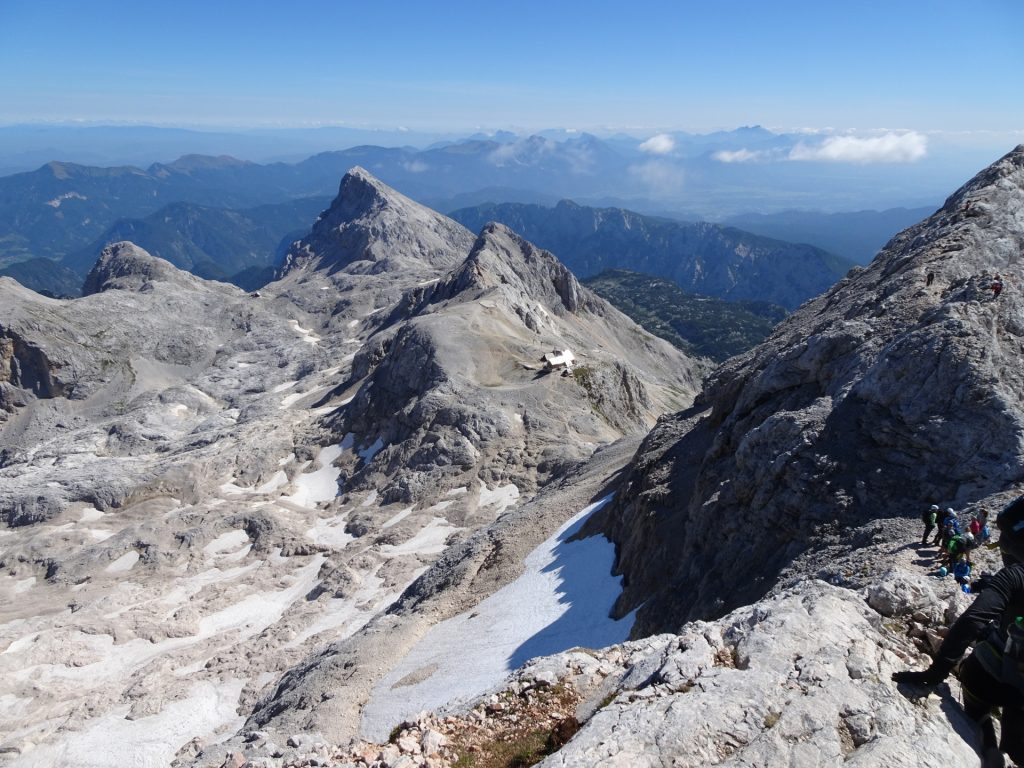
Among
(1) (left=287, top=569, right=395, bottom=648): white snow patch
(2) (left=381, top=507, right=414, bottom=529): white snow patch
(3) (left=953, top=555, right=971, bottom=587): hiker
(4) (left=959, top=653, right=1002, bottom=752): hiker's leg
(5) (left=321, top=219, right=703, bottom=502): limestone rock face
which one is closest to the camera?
(4) (left=959, top=653, right=1002, bottom=752): hiker's leg

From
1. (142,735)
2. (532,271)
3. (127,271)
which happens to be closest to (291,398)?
(532,271)

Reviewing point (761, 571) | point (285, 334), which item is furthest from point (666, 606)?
point (285, 334)

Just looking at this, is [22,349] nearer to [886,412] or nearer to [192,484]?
[192,484]

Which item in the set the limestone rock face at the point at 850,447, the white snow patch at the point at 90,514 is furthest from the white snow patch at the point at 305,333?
the limestone rock face at the point at 850,447

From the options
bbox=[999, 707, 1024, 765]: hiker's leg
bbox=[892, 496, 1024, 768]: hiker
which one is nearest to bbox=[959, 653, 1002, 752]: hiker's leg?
bbox=[892, 496, 1024, 768]: hiker

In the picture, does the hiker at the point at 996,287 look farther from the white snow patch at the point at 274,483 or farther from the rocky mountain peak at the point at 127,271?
the rocky mountain peak at the point at 127,271

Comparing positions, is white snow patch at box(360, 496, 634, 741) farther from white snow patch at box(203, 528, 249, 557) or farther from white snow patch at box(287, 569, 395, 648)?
white snow patch at box(203, 528, 249, 557)

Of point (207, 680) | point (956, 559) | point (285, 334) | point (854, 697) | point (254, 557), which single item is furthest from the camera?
point (285, 334)
